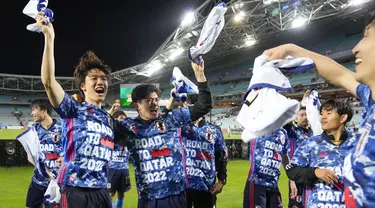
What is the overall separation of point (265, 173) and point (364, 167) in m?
3.69

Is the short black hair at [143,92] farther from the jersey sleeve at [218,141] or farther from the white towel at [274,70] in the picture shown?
the jersey sleeve at [218,141]

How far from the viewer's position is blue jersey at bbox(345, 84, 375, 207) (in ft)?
4.35

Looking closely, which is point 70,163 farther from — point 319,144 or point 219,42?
point 219,42

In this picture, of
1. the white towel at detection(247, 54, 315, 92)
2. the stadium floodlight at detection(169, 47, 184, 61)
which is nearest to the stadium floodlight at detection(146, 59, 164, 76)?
the stadium floodlight at detection(169, 47, 184, 61)

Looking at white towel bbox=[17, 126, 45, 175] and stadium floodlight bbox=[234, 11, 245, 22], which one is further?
stadium floodlight bbox=[234, 11, 245, 22]

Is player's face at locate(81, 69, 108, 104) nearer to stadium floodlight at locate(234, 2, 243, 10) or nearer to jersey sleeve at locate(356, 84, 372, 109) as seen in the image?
jersey sleeve at locate(356, 84, 372, 109)

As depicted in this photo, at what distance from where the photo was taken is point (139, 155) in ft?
10.9

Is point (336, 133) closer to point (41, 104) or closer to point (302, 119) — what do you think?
point (302, 119)

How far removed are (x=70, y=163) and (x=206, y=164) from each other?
2.49m

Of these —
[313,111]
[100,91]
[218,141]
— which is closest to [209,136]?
[218,141]

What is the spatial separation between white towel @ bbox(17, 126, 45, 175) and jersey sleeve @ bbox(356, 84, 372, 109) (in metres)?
4.61

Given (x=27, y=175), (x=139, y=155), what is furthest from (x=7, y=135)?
(x=139, y=155)

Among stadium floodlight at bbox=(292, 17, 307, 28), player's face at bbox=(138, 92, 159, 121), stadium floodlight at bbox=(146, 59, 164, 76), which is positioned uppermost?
stadium floodlight at bbox=(292, 17, 307, 28)

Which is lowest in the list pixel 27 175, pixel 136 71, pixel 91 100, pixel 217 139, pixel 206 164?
pixel 27 175
